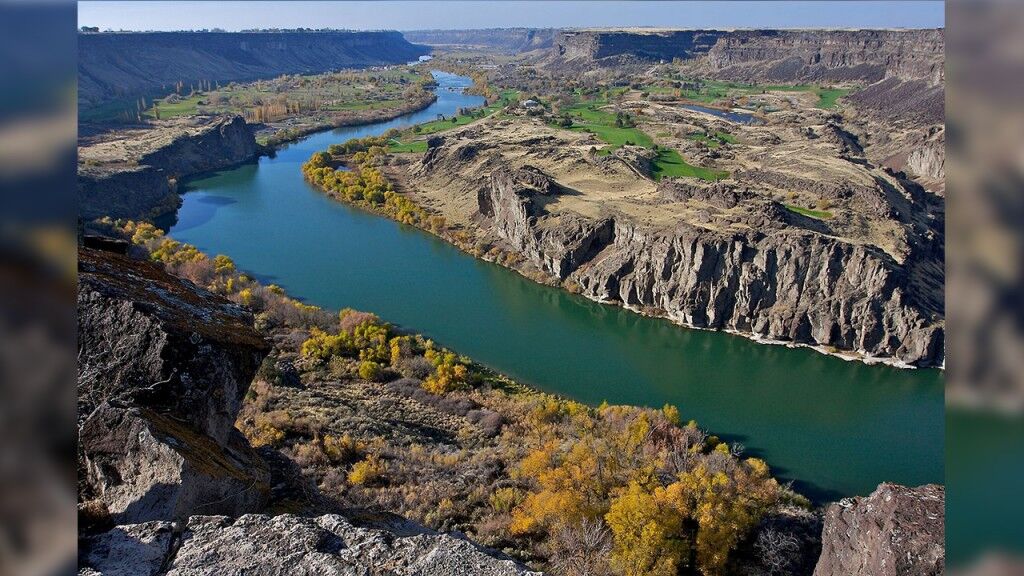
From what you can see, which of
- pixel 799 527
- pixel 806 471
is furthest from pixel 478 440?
pixel 806 471

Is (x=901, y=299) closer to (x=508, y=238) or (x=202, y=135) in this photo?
(x=508, y=238)

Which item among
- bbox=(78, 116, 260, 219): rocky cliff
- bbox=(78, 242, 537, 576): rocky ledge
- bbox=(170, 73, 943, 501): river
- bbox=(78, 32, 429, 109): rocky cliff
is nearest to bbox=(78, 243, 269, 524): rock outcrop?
bbox=(78, 242, 537, 576): rocky ledge

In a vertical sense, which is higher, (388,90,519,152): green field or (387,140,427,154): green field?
(388,90,519,152): green field

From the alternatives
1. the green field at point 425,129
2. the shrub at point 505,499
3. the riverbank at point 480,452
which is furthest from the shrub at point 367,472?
the green field at point 425,129

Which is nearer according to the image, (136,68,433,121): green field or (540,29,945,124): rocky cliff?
(540,29,945,124): rocky cliff

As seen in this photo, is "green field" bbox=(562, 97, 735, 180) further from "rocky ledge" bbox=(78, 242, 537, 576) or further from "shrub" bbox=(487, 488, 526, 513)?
"rocky ledge" bbox=(78, 242, 537, 576)

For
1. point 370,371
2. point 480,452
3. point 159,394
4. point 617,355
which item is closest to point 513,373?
point 617,355
